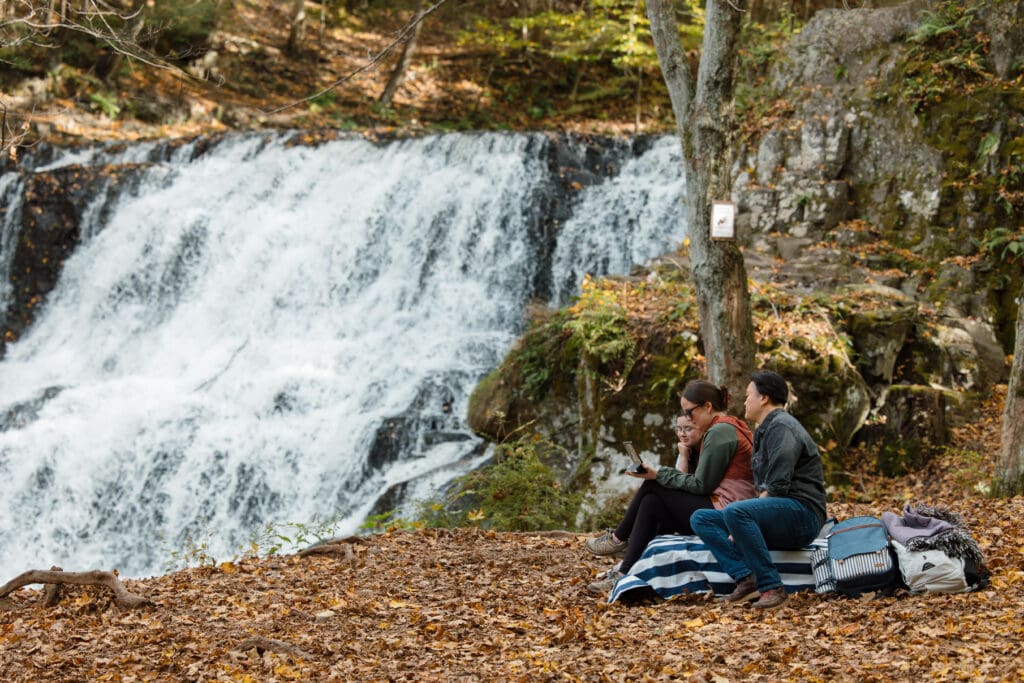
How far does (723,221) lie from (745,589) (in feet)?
9.60

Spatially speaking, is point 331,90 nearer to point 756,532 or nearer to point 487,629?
point 487,629

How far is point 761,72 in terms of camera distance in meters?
14.5

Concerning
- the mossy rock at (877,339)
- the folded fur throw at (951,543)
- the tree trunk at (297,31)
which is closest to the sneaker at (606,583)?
the folded fur throw at (951,543)

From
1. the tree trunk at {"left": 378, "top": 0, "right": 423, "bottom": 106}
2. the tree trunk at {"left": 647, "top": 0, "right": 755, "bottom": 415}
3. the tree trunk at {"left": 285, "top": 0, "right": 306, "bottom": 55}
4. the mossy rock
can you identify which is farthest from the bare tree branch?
the tree trunk at {"left": 285, "top": 0, "right": 306, "bottom": 55}

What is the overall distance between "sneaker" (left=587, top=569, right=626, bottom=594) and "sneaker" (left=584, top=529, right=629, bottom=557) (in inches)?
4.8

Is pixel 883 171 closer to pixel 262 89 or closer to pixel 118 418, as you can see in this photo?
pixel 118 418

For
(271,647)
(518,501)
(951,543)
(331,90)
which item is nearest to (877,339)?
(518,501)

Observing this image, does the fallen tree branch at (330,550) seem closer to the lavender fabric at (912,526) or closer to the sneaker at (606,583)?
the sneaker at (606,583)

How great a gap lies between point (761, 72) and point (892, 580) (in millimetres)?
11326

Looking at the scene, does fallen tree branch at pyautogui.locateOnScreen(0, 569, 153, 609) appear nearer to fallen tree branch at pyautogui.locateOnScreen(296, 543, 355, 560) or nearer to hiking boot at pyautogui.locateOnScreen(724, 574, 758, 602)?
fallen tree branch at pyautogui.locateOnScreen(296, 543, 355, 560)

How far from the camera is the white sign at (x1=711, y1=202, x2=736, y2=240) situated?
22.2ft

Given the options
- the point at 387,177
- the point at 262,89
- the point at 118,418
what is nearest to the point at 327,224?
the point at 387,177

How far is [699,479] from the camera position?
5.04 m

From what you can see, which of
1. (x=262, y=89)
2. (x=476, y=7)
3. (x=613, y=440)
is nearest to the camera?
(x=613, y=440)
